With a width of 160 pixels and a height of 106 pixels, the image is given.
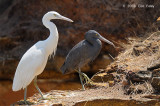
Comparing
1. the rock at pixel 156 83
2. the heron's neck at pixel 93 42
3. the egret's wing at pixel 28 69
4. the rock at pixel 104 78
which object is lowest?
→ the rock at pixel 104 78

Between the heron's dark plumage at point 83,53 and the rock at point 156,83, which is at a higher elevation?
the heron's dark plumage at point 83,53

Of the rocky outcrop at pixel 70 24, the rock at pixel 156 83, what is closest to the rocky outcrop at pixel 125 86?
the rock at pixel 156 83

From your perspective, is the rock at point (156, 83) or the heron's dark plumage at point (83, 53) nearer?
the rock at point (156, 83)

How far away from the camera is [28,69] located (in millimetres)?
4863

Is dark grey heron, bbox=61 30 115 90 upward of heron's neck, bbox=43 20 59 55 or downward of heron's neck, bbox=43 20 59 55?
downward

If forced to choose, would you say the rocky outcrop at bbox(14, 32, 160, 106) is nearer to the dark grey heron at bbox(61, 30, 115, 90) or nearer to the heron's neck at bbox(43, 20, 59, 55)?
the dark grey heron at bbox(61, 30, 115, 90)

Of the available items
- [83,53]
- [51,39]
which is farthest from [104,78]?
[51,39]

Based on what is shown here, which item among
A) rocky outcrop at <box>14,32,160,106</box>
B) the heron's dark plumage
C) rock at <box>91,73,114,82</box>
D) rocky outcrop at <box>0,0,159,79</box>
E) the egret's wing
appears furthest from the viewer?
rocky outcrop at <box>0,0,159,79</box>

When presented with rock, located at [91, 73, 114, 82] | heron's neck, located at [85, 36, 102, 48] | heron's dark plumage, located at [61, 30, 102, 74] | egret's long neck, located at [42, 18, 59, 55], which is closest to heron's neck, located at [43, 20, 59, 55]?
egret's long neck, located at [42, 18, 59, 55]

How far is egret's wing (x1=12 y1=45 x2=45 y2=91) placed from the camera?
4.86 m

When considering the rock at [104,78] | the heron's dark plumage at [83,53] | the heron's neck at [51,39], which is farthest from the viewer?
the rock at [104,78]

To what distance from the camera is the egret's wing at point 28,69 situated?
15.9ft

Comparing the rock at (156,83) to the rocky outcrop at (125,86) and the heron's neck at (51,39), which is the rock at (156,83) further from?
the heron's neck at (51,39)

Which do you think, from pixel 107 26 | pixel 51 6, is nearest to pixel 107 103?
pixel 107 26
